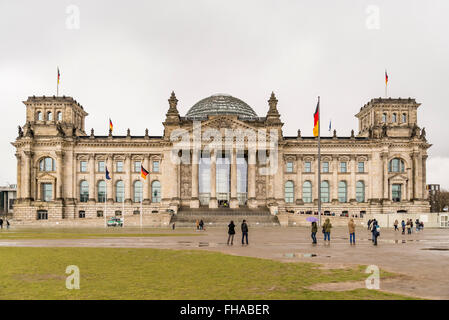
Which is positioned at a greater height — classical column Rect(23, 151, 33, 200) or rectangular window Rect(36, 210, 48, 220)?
classical column Rect(23, 151, 33, 200)

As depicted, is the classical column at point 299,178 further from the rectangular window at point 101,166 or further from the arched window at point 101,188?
the rectangular window at point 101,166

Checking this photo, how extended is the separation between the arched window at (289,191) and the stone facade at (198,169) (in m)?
0.21

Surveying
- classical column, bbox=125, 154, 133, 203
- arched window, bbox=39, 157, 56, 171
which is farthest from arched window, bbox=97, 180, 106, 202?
arched window, bbox=39, 157, 56, 171

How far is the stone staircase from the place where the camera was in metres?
73.1

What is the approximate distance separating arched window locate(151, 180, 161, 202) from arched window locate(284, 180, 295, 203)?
26236 millimetres

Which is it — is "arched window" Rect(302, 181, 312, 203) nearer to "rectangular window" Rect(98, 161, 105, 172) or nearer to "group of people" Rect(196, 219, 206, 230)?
"group of people" Rect(196, 219, 206, 230)

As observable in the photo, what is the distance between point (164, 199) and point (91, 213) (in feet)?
52.1

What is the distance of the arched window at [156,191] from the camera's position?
93.7m

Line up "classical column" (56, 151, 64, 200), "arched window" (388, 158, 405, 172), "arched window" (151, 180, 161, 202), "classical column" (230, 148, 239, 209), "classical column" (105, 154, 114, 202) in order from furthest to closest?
"arched window" (388, 158, 405, 172), "arched window" (151, 180, 161, 202), "classical column" (105, 154, 114, 202), "classical column" (56, 151, 64, 200), "classical column" (230, 148, 239, 209)

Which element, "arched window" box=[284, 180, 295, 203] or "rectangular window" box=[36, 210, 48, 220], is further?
"arched window" box=[284, 180, 295, 203]

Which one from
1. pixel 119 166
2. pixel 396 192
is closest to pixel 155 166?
pixel 119 166

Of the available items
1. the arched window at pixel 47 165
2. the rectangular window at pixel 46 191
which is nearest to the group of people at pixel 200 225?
the rectangular window at pixel 46 191

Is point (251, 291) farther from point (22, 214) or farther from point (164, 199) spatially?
point (22, 214)

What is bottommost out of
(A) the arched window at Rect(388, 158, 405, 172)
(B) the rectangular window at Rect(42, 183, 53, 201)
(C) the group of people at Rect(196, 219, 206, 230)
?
(C) the group of people at Rect(196, 219, 206, 230)
